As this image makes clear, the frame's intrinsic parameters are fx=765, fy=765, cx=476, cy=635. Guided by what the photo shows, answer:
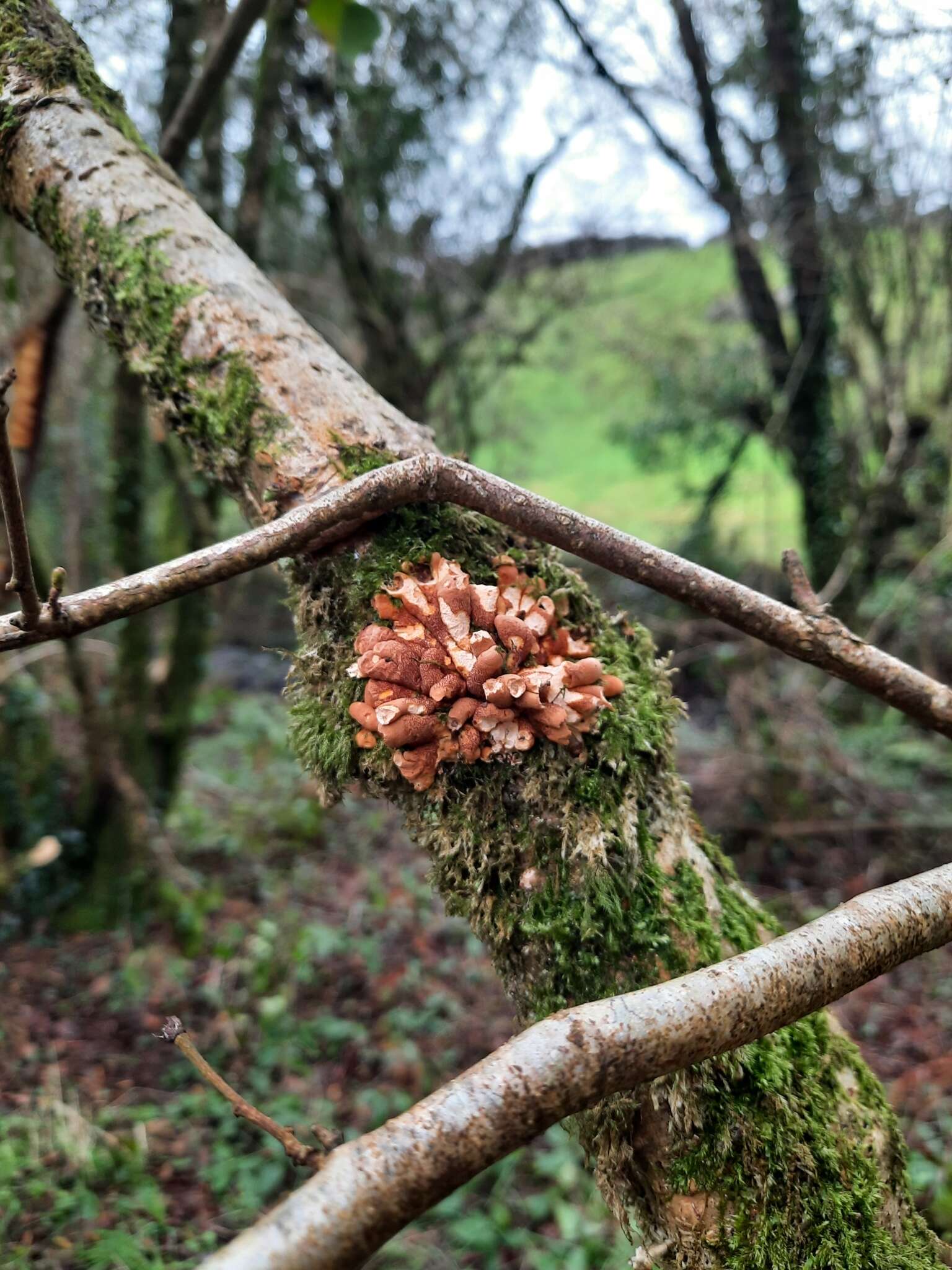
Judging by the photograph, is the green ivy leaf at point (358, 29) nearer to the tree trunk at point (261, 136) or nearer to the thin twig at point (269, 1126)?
the thin twig at point (269, 1126)

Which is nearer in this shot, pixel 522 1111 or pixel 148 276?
pixel 522 1111

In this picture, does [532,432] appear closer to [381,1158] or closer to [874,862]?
[874,862]

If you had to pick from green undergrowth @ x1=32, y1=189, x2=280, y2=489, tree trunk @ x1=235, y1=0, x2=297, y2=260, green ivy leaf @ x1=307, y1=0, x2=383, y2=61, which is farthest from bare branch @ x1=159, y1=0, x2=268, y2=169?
tree trunk @ x1=235, y1=0, x2=297, y2=260

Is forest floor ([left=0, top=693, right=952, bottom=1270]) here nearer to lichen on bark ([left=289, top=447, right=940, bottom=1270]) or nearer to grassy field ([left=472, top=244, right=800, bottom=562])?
lichen on bark ([left=289, top=447, right=940, bottom=1270])

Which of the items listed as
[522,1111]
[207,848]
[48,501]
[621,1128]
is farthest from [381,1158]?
[48,501]

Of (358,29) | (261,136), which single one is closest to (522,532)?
(358,29)

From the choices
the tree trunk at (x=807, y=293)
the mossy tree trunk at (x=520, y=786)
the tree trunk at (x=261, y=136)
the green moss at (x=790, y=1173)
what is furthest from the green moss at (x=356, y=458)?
the tree trunk at (x=807, y=293)
